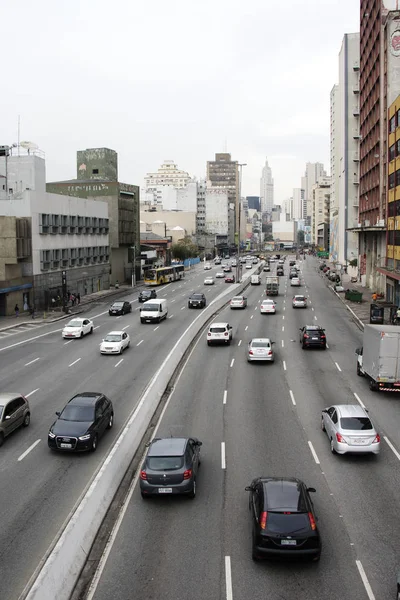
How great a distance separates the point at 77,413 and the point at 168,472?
19.4ft

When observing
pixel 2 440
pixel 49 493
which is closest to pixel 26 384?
pixel 2 440

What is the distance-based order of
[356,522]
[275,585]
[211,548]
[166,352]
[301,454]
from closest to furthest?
[275,585], [211,548], [356,522], [301,454], [166,352]

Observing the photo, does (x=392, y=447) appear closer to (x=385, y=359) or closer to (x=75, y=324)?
(x=385, y=359)

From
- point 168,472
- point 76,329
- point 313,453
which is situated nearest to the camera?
point 168,472

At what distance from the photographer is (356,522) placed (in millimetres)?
14609

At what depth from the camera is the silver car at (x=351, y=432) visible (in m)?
18.8

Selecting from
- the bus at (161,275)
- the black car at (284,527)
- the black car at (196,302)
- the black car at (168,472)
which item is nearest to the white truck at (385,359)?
the black car at (168,472)

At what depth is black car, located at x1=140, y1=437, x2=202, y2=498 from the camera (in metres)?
15.6

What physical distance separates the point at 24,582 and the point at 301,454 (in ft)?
33.8

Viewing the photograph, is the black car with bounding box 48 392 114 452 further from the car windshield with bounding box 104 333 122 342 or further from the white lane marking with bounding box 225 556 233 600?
the car windshield with bounding box 104 333 122 342

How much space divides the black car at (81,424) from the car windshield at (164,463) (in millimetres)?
3924

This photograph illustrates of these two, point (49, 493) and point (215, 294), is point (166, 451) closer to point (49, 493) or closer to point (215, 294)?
point (49, 493)

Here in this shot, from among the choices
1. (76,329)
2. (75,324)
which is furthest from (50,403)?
(75,324)

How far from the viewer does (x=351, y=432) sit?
19031 millimetres
